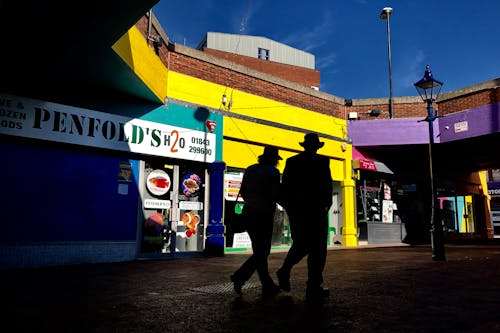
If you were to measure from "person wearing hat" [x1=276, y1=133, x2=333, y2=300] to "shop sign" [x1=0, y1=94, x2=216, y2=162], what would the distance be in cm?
578

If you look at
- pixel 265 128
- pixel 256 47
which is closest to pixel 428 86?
pixel 265 128

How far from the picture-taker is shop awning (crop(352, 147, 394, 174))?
1511 centimetres

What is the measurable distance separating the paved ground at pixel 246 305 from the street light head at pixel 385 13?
16608mm

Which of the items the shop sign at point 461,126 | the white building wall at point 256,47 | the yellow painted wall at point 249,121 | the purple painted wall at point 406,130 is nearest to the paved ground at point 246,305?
the yellow painted wall at point 249,121

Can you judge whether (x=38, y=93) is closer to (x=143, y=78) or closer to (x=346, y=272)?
(x=143, y=78)

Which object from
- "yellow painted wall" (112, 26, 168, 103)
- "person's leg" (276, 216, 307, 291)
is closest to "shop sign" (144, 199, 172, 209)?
"yellow painted wall" (112, 26, 168, 103)

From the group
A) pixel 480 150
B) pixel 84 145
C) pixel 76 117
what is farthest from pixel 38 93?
pixel 480 150

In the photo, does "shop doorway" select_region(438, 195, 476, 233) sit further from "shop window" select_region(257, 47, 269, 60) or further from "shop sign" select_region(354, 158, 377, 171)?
"shop window" select_region(257, 47, 269, 60)

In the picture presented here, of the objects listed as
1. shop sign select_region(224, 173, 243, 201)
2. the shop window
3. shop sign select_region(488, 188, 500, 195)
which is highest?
the shop window

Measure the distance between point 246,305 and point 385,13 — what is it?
63.6 ft

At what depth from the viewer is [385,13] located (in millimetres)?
19500

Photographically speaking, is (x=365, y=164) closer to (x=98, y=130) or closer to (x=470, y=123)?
(x=470, y=123)

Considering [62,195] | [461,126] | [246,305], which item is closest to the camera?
[246,305]

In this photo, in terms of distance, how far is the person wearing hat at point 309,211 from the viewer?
404 cm
